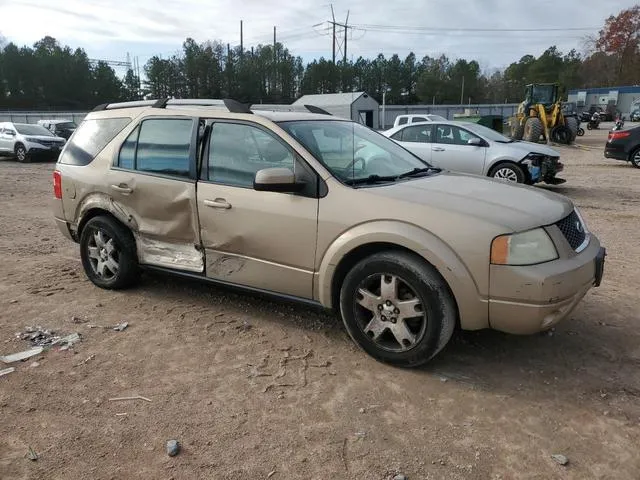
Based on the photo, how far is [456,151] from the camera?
1094 centimetres

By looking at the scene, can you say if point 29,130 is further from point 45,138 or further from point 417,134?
point 417,134

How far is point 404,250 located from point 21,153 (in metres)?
20.7

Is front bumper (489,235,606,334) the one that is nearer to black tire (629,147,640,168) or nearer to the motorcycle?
black tire (629,147,640,168)

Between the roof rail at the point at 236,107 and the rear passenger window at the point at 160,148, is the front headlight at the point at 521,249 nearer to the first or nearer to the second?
the roof rail at the point at 236,107

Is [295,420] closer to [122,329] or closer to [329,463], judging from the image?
[329,463]

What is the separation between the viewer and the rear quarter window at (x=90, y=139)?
4824 mm

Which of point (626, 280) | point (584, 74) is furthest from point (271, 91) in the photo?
point (626, 280)

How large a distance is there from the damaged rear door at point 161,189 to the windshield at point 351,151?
96 centimetres

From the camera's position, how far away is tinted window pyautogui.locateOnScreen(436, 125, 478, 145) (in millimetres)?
11016

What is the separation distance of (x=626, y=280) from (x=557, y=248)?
253 centimetres

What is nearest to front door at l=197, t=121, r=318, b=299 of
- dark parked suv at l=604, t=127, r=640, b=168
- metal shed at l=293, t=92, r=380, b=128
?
dark parked suv at l=604, t=127, r=640, b=168

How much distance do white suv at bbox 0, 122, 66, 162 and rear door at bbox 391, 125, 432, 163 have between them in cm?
1452

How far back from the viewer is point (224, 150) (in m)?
4.10

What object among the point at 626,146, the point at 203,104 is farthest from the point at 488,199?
the point at 626,146
